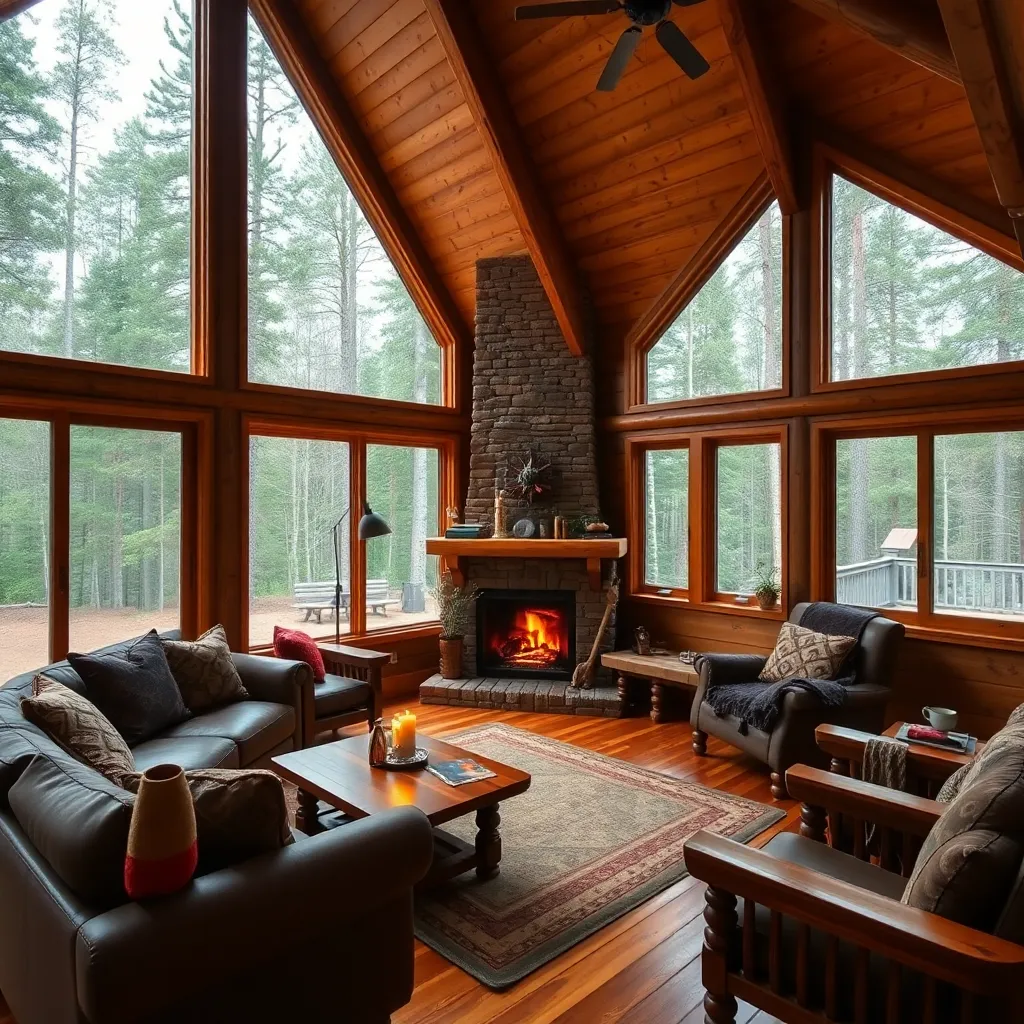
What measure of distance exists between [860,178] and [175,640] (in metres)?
5.23

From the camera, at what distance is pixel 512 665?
251 inches

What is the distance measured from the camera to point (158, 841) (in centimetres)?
166

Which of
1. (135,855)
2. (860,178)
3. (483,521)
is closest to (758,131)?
(860,178)

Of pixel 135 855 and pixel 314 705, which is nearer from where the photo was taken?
pixel 135 855

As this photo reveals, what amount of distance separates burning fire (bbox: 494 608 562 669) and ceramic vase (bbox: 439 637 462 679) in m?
0.36

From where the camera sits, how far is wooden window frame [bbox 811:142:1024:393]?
440 cm

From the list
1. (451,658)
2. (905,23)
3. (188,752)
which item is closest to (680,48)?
(905,23)

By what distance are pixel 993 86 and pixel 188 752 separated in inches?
163

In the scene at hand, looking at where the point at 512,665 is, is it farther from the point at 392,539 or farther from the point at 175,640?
the point at 175,640

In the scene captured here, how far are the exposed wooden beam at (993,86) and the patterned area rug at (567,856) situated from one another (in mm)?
2990

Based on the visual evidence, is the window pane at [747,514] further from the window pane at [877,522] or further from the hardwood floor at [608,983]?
the hardwood floor at [608,983]

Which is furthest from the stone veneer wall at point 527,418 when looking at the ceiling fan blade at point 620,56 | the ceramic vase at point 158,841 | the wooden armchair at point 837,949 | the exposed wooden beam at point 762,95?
the ceramic vase at point 158,841

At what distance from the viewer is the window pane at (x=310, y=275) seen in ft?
18.5

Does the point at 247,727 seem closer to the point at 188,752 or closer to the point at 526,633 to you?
the point at 188,752
